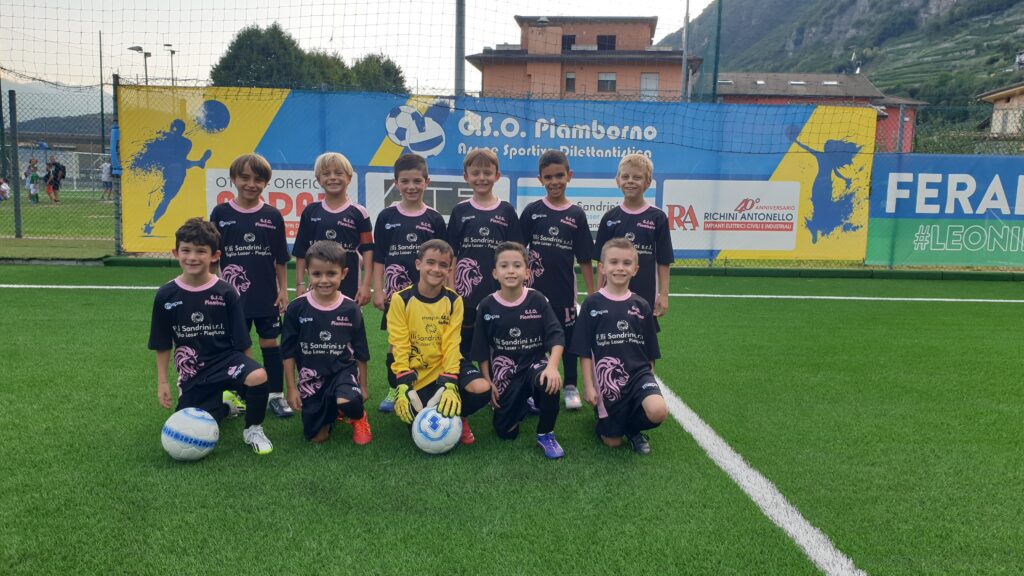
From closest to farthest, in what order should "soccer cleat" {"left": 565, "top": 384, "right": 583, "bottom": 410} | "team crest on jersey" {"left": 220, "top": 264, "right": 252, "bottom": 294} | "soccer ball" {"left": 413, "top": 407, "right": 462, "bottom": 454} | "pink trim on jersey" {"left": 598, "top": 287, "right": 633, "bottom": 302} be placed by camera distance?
"soccer ball" {"left": 413, "top": 407, "right": 462, "bottom": 454} < "pink trim on jersey" {"left": 598, "top": 287, "right": 633, "bottom": 302} < "team crest on jersey" {"left": 220, "top": 264, "right": 252, "bottom": 294} < "soccer cleat" {"left": 565, "top": 384, "right": 583, "bottom": 410}

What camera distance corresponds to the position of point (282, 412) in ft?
13.5

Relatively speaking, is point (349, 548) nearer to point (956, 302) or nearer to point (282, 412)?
point (282, 412)

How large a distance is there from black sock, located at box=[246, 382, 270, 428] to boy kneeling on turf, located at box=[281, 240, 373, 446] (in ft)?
0.50

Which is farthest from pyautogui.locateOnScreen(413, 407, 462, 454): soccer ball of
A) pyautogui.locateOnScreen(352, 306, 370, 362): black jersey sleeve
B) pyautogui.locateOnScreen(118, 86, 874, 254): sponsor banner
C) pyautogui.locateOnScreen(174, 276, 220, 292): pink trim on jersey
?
pyautogui.locateOnScreen(118, 86, 874, 254): sponsor banner

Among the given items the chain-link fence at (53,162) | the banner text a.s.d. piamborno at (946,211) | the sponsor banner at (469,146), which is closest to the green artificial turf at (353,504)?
the sponsor banner at (469,146)

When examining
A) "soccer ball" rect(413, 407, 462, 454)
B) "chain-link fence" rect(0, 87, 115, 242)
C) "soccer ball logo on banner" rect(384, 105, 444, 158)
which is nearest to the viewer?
"soccer ball" rect(413, 407, 462, 454)

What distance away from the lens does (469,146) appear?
9812 millimetres

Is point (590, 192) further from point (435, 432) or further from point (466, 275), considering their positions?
point (435, 432)

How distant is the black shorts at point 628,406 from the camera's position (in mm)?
3546

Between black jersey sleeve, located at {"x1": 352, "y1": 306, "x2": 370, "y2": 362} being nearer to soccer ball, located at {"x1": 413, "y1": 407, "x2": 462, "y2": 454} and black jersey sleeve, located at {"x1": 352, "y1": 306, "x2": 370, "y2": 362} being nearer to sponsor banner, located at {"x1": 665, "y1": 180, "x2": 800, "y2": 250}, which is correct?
soccer ball, located at {"x1": 413, "y1": 407, "x2": 462, "y2": 454}

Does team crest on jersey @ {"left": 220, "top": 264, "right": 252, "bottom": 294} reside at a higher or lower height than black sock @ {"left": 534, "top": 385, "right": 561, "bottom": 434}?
higher

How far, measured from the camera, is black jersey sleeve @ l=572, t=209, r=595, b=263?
4477mm

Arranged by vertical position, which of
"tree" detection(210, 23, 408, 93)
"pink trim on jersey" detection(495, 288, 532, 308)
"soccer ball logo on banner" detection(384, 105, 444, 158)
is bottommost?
"pink trim on jersey" detection(495, 288, 532, 308)

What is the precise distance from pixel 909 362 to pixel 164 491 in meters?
5.31
